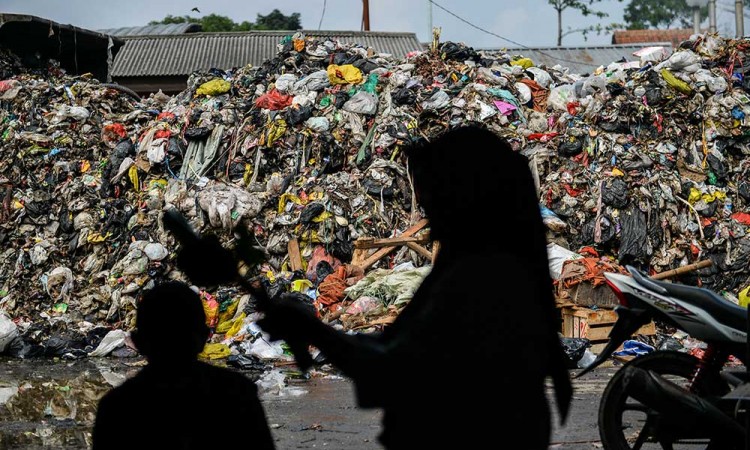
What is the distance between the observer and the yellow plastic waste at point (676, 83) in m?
12.5

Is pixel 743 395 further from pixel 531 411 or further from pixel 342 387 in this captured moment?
pixel 342 387

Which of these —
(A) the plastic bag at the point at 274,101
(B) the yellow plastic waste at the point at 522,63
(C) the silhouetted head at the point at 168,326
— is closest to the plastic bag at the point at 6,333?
(A) the plastic bag at the point at 274,101

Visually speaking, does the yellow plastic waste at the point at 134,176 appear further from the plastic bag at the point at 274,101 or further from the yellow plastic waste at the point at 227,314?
the yellow plastic waste at the point at 227,314

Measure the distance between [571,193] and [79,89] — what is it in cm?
820

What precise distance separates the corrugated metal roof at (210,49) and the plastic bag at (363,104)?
1140 centimetres

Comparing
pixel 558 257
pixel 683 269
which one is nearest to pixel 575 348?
pixel 558 257

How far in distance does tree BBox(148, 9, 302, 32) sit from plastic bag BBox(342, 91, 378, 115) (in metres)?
32.4

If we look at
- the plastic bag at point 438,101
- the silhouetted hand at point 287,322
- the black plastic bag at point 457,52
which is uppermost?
the black plastic bag at point 457,52

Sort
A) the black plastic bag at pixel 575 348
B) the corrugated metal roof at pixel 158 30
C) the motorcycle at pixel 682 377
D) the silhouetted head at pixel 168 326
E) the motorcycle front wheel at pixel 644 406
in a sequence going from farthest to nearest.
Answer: the corrugated metal roof at pixel 158 30 < the black plastic bag at pixel 575 348 < the motorcycle front wheel at pixel 644 406 < the motorcycle at pixel 682 377 < the silhouetted head at pixel 168 326

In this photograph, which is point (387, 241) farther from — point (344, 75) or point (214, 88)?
point (214, 88)

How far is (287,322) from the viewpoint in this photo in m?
1.86

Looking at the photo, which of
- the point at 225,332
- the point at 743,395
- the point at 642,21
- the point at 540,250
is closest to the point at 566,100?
the point at 225,332

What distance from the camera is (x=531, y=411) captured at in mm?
1981

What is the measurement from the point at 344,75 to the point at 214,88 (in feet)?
6.99
